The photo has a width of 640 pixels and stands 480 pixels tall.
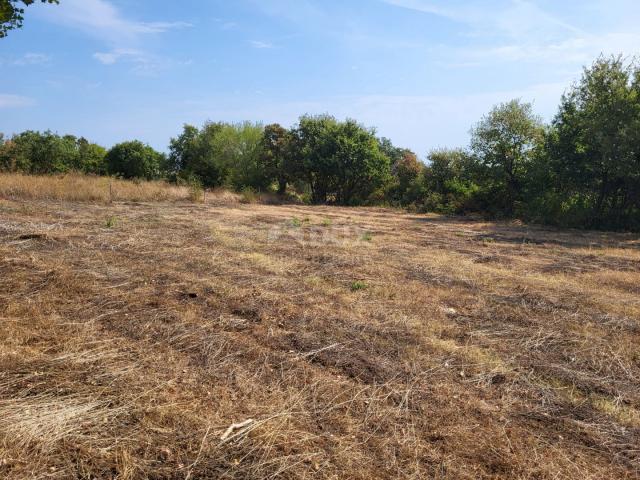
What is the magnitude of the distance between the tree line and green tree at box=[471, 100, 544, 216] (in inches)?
1.9

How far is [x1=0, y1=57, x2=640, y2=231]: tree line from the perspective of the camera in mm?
14586

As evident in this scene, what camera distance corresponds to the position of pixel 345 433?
2.30 m

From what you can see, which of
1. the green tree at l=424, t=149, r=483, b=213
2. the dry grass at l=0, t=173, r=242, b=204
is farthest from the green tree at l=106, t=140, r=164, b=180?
the green tree at l=424, t=149, r=483, b=213

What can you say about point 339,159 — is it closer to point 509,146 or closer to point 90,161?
point 509,146

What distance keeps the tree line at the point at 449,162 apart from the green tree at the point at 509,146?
49 mm

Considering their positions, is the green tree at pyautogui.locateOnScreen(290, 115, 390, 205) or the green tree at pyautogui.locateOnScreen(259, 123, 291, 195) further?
the green tree at pyautogui.locateOnScreen(259, 123, 291, 195)

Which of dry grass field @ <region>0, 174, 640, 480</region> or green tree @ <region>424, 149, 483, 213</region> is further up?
green tree @ <region>424, 149, 483, 213</region>

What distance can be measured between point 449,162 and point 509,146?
4.26m

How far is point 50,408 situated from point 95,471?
0.64 metres

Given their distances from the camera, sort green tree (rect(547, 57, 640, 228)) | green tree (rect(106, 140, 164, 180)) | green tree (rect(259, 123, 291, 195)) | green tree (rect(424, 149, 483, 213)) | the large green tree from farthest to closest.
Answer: green tree (rect(259, 123, 291, 195))
green tree (rect(106, 140, 164, 180))
green tree (rect(424, 149, 483, 213))
the large green tree
green tree (rect(547, 57, 640, 228))

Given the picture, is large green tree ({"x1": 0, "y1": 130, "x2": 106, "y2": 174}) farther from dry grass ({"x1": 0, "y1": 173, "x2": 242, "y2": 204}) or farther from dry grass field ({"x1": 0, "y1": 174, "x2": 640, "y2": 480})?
dry grass field ({"x1": 0, "y1": 174, "x2": 640, "y2": 480})

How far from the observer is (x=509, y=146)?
20.3 meters

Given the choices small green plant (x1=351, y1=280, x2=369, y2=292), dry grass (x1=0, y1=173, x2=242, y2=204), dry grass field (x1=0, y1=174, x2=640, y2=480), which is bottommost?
dry grass field (x1=0, y1=174, x2=640, y2=480)

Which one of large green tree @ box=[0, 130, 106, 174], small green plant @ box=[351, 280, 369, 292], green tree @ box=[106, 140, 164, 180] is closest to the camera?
small green plant @ box=[351, 280, 369, 292]
